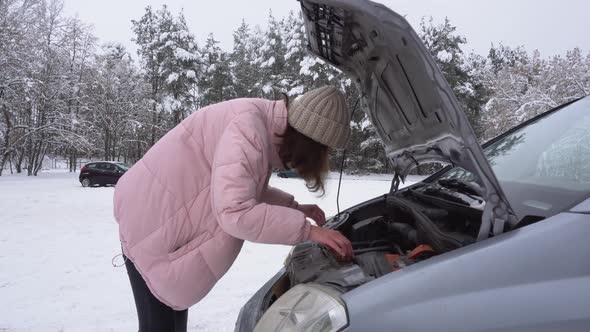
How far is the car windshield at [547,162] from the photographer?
1.51 metres

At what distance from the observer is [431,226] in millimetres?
1612

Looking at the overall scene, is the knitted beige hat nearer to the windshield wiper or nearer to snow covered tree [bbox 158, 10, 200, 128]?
the windshield wiper

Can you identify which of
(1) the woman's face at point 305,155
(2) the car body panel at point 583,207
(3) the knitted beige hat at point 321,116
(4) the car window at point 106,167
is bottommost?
(4) the car window at point 106,167

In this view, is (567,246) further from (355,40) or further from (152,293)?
(152,293)

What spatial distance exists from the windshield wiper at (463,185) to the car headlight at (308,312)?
0.95 metres

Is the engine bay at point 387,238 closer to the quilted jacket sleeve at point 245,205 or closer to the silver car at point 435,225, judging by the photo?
the silver car at point 435,225

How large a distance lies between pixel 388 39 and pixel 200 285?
4.04 feet

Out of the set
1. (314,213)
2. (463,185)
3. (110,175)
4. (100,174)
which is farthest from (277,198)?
(100,174)

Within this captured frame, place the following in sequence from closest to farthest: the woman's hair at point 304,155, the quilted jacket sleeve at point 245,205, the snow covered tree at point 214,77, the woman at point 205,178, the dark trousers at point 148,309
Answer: the quilted jacket sleeve at point 245,205 → the woman at point 205,178 → the woman's hair at point 304,155 → the dark trousers at point 148,309 → the snow covered tree at point 214,77

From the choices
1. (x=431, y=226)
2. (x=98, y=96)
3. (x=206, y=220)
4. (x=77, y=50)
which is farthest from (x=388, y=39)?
(x=98, y=96)

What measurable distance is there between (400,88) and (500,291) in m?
0.92

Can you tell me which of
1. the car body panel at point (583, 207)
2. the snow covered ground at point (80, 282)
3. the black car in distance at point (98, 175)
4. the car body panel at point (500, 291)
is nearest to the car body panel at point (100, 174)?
the black car in distance at point (98, 175)

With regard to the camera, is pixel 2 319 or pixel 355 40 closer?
pixel 355 40

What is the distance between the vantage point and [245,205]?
1443mm
